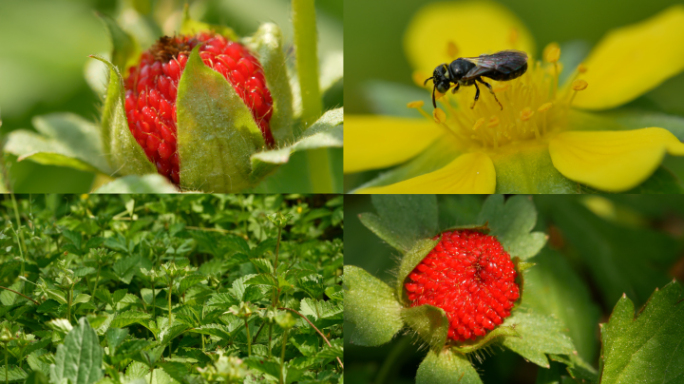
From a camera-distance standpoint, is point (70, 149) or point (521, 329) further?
point (70, 149)

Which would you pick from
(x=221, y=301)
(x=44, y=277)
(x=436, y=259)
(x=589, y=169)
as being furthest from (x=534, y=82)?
(x=44, y=277)

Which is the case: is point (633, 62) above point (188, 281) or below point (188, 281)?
above

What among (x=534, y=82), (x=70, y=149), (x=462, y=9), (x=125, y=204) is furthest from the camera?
(x=462, y=9)

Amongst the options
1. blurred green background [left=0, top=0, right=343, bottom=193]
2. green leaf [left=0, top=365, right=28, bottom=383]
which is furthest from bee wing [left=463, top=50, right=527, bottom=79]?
green leaf [left=0, top=365, right=28, bottom=383]

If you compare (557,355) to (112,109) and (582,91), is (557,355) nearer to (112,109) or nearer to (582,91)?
(582,91)

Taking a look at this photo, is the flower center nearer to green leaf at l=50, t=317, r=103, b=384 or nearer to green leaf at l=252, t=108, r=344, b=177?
green leaf at l=252, t=108, r=344, b=177

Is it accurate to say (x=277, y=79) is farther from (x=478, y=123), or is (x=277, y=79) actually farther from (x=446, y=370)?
(x=446, y=370)

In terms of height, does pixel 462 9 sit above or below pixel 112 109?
above

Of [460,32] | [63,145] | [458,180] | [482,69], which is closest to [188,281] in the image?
[63,145]
